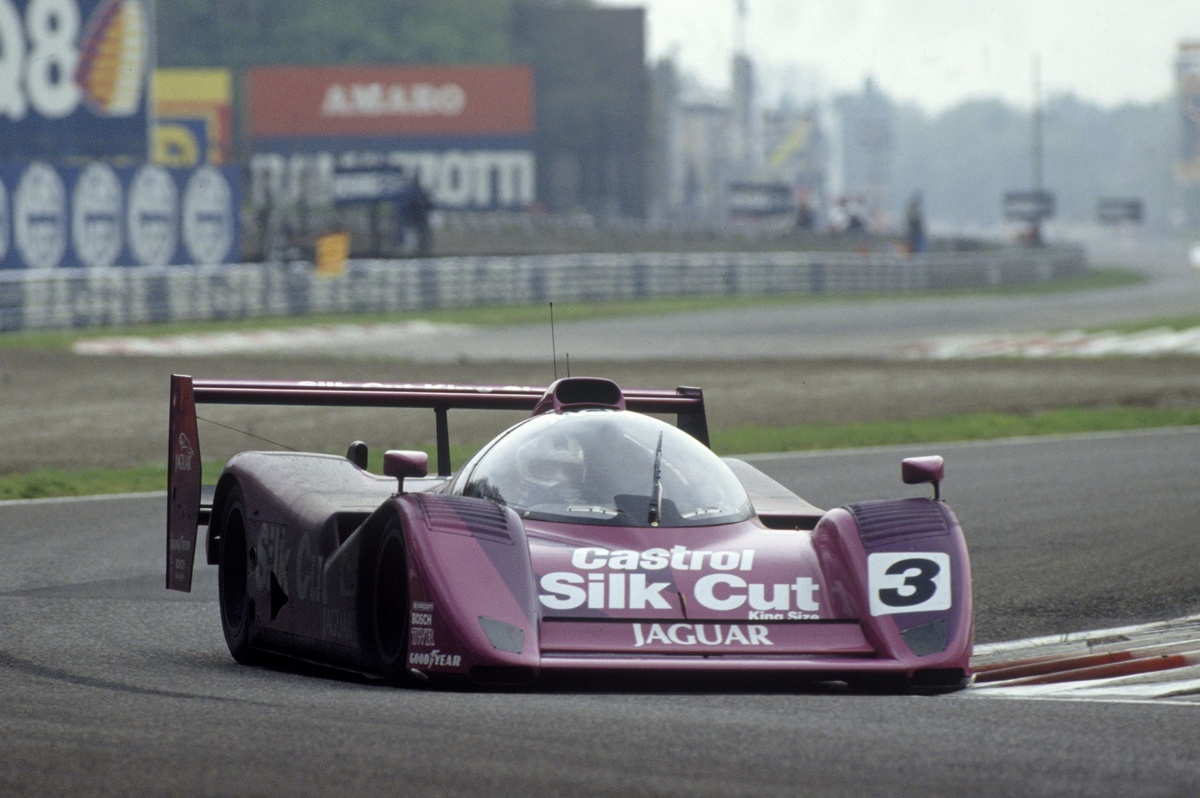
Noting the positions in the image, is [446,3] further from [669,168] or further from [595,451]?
[595,451]

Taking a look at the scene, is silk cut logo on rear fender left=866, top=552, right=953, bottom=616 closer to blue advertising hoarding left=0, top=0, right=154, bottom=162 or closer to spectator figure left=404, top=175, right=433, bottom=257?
blue advertising hoarding left=0, top=0, right=154, bottom=162

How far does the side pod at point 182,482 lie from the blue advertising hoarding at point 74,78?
27181mm

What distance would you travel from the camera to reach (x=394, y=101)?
7819cm

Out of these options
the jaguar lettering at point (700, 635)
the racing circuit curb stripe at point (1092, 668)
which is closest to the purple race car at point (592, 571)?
the jaguar lettering at point (700, 635)

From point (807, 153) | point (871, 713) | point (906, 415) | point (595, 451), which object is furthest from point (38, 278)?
point (807, 153)

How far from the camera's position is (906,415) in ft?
66.5

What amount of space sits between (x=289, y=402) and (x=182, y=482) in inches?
26.2

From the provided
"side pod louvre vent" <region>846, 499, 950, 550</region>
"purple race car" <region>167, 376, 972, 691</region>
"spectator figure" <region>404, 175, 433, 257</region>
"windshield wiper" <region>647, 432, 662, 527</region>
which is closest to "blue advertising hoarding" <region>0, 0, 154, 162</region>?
"spectator figure" <region>404, 175, 433, 257</region>

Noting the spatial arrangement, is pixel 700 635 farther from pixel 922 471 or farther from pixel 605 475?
pixel 922 471

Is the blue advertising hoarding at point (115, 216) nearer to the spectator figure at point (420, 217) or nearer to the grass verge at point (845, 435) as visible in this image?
the spectator figure at point (420, 217)

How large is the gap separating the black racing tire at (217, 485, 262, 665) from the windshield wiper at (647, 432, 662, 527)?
1.71m

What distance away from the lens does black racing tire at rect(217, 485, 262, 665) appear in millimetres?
7832

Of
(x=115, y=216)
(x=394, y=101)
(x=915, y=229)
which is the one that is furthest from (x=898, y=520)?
(x=394, y=101)

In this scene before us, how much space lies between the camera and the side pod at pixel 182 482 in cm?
845
